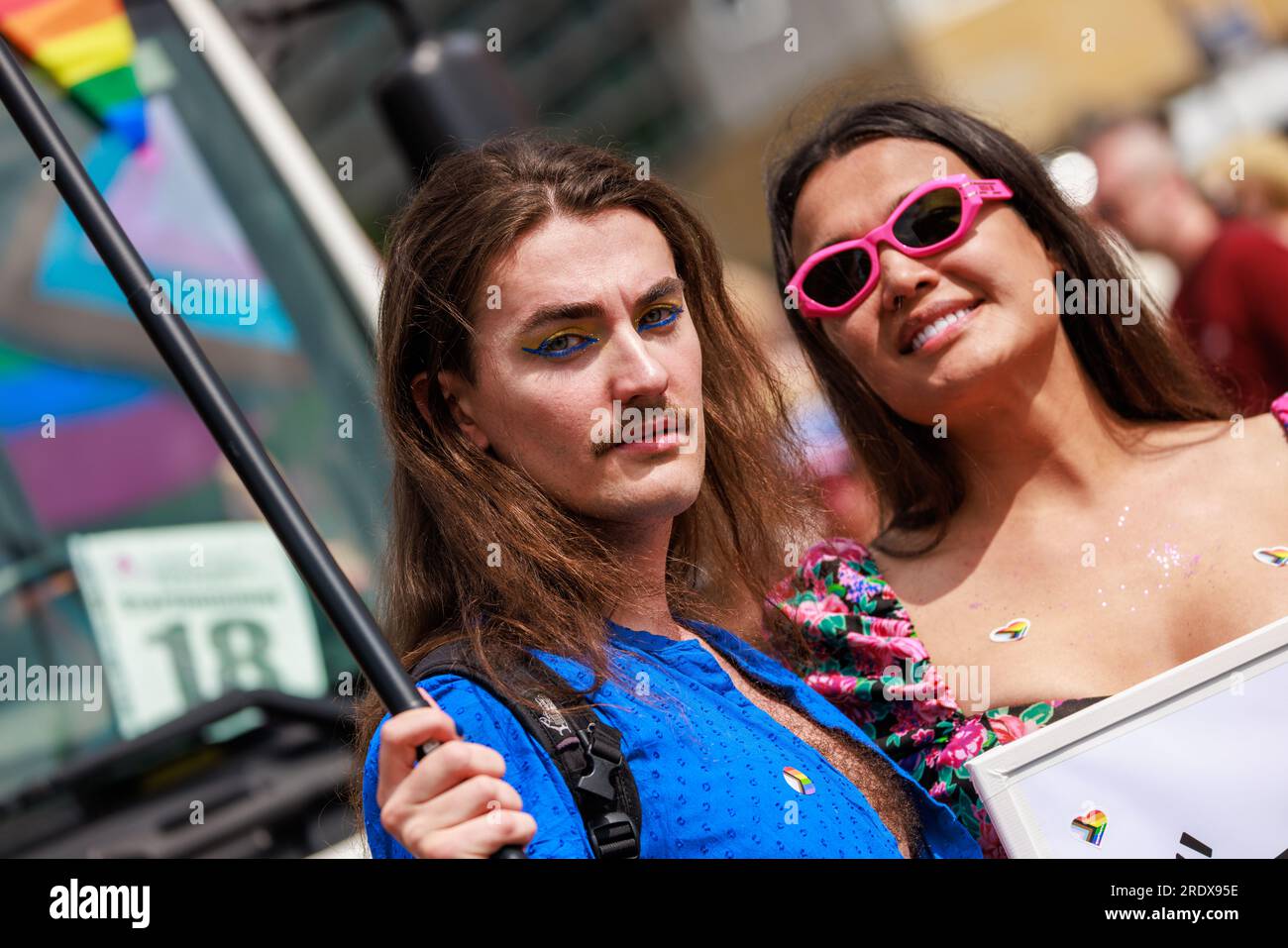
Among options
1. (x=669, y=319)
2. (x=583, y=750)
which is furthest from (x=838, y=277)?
(x=583, y=750)

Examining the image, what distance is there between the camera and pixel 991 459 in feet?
8.23

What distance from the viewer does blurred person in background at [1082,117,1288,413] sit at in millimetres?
4383

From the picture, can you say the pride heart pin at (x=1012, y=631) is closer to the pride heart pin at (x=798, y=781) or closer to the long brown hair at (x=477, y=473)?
the long brown hair at (x=477, y=473)

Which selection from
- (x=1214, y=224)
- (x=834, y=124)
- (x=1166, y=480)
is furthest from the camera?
(x=1214, y=224)

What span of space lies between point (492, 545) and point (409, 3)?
2123 millimetres

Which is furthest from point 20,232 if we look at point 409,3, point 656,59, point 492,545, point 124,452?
point 656,59

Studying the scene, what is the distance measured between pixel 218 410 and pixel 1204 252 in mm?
4248

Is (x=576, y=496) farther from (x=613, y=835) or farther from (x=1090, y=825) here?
(x=1090, y=825)

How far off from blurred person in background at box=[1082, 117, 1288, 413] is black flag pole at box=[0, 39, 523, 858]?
9.61 ft

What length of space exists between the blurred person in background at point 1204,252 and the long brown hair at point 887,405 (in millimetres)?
1192

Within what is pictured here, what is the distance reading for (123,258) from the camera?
51.3 inches

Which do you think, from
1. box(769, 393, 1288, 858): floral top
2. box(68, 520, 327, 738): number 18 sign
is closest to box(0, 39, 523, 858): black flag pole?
box(769, 393, 1288, 858): floral top

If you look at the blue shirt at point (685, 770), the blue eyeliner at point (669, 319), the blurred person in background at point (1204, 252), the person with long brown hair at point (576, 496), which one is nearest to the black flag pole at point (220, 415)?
the blue shirt at point (685, 770)

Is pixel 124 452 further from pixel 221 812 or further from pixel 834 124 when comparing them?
pixel 834 124
